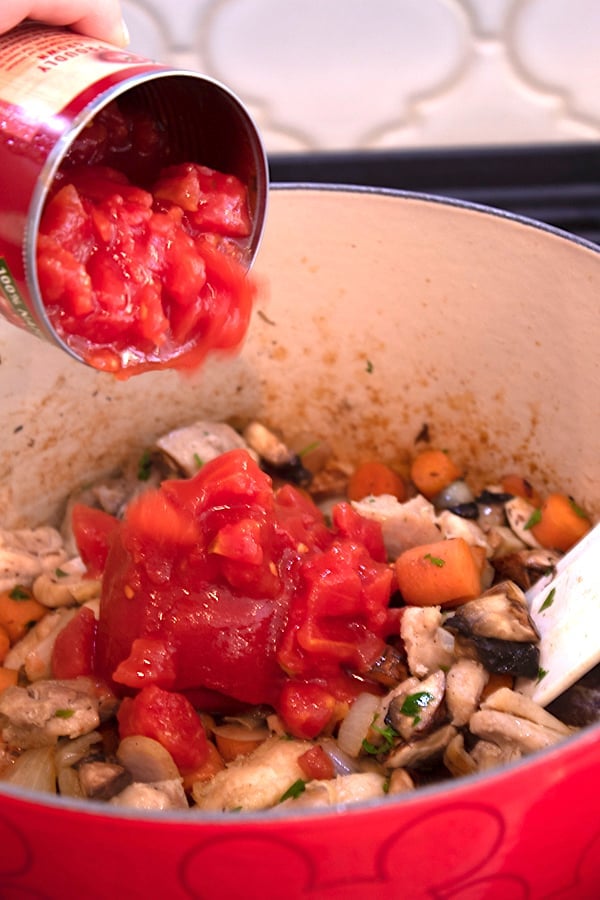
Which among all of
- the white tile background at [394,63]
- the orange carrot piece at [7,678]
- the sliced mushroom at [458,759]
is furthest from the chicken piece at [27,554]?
the white tile background at [394,63]

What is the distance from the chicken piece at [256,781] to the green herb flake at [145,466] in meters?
0.65

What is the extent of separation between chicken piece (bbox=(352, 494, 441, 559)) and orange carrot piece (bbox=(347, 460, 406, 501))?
181 mm

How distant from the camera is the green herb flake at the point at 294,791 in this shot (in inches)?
48.3

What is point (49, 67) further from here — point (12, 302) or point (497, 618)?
point (497, 618)

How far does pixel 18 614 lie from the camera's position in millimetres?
1597

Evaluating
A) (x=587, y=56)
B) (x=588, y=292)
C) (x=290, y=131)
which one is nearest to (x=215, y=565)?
(x=588, y=292)

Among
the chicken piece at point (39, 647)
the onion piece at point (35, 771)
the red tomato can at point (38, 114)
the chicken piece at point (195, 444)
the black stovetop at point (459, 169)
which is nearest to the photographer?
the red tomato can at point (38, 114)

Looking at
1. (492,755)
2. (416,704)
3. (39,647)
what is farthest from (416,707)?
(39,647)

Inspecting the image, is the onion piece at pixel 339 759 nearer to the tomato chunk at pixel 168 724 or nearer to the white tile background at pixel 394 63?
the tomato chunk at pixel 168 724

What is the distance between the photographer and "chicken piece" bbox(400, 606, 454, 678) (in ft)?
4.48

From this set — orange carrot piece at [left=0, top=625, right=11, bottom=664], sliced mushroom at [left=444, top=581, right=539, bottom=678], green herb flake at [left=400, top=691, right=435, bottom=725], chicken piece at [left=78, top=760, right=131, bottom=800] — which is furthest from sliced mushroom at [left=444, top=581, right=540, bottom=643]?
orange carrot piece at [left=0, top=625, right=11, bottom=664]

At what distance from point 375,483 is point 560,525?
1.18 ft

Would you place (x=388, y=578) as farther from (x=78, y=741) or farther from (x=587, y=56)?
(x=587, y=56)

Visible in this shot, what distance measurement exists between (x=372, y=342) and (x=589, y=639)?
73 centimetres
